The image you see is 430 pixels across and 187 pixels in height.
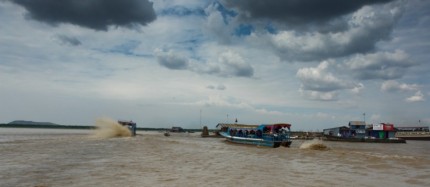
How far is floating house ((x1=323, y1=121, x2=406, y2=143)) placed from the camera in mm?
84419

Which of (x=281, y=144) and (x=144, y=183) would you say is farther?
(x=281, y=144)

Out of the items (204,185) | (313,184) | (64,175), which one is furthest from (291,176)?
(64,175)

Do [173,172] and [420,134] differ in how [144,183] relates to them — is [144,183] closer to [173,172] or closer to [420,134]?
[173,172]

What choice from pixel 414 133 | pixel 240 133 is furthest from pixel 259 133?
pixel 414 133

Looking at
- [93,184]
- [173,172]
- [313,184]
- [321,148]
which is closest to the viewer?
[93,184]

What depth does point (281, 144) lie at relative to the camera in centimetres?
4956

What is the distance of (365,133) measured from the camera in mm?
88312

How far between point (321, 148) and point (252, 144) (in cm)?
981

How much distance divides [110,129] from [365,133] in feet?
196

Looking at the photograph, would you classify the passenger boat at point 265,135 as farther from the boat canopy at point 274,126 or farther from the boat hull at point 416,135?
the boat hull at point 416,135

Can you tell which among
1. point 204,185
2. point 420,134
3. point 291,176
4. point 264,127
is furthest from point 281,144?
point 420,134

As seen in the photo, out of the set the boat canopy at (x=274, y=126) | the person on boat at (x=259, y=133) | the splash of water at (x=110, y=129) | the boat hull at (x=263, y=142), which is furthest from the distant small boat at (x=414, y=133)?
the splash of water at (x=110, y=129)

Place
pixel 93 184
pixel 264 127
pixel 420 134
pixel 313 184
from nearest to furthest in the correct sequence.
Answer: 1. pixel 93 184
2. pixel 313 184
3. pixel 264 127
4. pixel 420 134

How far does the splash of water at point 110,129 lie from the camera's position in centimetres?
7538
